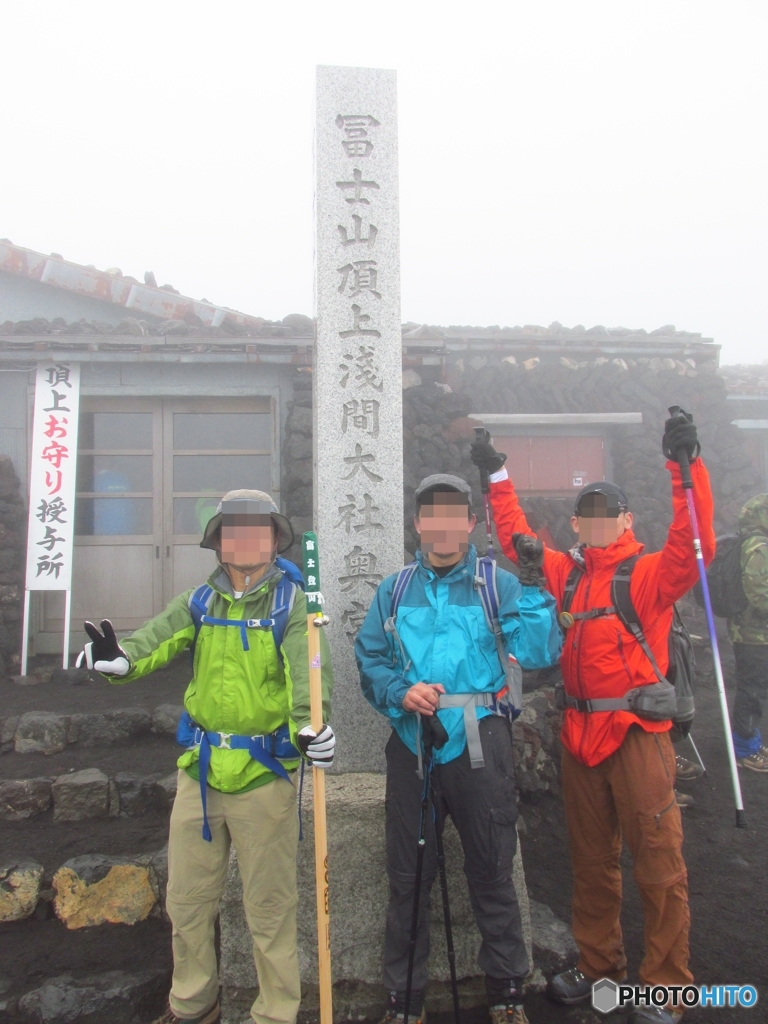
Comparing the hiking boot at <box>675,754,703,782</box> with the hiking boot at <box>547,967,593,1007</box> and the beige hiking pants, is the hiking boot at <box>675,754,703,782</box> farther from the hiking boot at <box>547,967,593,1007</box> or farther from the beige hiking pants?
the beige hiking pants

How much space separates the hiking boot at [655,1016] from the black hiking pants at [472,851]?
542mm

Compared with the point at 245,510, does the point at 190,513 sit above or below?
above

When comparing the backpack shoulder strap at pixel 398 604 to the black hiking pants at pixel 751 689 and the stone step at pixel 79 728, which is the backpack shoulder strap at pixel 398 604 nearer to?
the stone step at pixel 79 728

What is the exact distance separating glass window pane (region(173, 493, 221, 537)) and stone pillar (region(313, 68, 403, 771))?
4.29 metres

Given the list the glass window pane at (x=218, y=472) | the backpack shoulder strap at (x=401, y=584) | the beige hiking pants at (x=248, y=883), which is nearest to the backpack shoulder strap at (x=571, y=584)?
the backpack shoulder strap at (x=401, y=584)

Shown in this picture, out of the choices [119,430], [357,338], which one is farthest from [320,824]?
[119,430]

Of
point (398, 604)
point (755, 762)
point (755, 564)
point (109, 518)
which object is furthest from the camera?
point (109, 518)

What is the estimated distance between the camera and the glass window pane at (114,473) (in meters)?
7.49

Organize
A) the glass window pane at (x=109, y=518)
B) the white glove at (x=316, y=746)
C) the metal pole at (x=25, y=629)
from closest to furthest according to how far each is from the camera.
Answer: the white glove at (x=316, y=746), the metal pole at (x=25, y=629), the glass window pane at (x=109, y=518)

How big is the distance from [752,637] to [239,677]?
14.5 ft

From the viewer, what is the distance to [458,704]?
256 cm

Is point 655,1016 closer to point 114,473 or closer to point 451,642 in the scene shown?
point 451,642

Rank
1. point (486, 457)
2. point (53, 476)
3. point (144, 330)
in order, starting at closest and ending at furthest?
point (486, 457), point (53, 476), point (144, 330)

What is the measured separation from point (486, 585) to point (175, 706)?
155 inches
